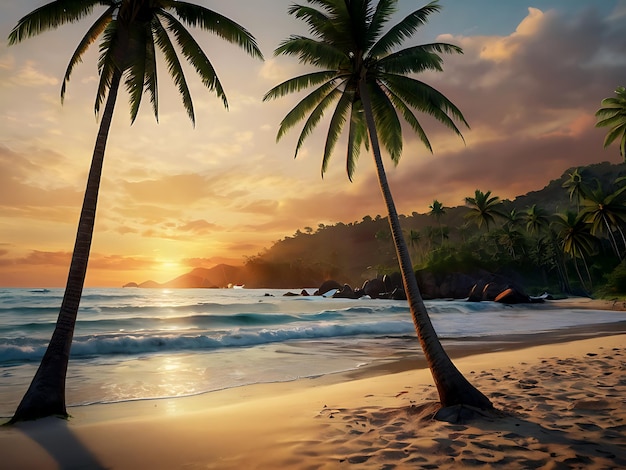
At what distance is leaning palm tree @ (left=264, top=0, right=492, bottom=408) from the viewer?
7949mm

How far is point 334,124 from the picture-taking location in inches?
444

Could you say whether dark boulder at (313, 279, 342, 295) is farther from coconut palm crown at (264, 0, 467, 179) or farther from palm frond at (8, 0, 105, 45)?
palm frond at (8, 0, 105, 45)

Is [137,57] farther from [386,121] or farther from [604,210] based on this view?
[604,210]

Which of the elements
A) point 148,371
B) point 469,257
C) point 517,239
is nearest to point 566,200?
point 517,239

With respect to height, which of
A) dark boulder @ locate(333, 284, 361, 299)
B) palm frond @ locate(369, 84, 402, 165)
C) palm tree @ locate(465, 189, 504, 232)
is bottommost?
dark boulder @ locate(333, 284, 361, 299)

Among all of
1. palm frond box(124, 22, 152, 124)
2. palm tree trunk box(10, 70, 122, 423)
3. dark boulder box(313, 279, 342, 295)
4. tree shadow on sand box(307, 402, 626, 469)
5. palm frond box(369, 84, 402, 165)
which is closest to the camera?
tree shadow on sand box(307, 402, 626, 469)

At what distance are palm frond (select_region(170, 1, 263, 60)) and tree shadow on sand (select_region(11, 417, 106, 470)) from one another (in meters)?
9.23

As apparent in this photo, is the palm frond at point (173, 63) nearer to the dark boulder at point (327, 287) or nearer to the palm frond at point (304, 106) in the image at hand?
the palm frond at point (304, 106)

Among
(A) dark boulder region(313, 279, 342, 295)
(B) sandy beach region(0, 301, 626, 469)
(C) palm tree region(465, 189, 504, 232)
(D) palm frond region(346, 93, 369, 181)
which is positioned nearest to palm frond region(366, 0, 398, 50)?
(D) palm frond region(346, 93, 369, 181)

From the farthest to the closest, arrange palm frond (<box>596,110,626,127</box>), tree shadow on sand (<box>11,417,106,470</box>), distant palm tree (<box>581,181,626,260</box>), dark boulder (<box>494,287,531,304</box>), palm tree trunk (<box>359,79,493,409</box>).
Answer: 1. dark boulder (<box>494,287,531,304</box>)
2. distant palm tree (<box>581,181,626,260</box>)
3. palm frond (<box>596,110,626,127</box>)
4. palm tree trunk (<box>359,79,493,409</box>)
5. tree shadow on sand (<box>11,417,106,470</box>)

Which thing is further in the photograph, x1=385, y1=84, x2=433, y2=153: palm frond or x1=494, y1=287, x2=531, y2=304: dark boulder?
x1=494, y1=287, x2=531, y2=304: dark boulder

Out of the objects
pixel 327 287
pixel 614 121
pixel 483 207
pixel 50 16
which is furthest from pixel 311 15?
pixel 327 287

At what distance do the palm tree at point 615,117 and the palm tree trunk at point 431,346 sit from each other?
3865 centimetres

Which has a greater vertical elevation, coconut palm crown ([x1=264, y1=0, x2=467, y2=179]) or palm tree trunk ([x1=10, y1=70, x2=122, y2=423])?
coconut palm crown ([x1=264, y1=0, x2=467, y2=179])
